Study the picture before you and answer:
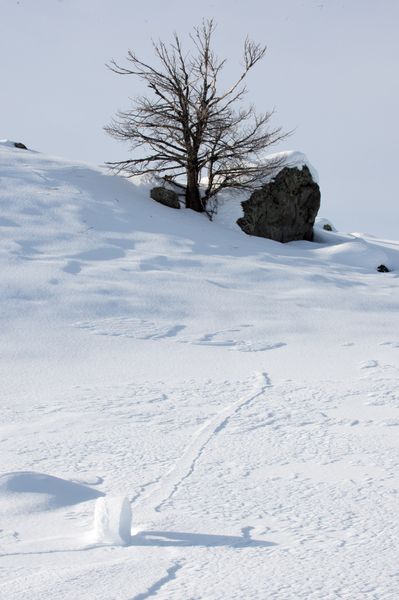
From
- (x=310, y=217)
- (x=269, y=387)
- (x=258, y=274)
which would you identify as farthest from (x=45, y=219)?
(x=269, y=387)

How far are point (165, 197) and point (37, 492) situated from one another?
12192 millimetres

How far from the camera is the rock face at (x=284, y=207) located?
15781 millimetres

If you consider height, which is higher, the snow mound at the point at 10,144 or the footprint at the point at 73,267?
the snow mound at the point at 10,144

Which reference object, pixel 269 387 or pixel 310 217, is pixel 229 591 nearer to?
pixel 269 387

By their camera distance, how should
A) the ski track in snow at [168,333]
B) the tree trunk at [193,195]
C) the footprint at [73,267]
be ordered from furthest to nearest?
the tree trunk at [193,195] < the footprint at [73,267] < the ski track in snow at [168,333]

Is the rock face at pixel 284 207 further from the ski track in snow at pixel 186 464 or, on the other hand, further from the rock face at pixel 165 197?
the ski track in snow at pixel 186 464

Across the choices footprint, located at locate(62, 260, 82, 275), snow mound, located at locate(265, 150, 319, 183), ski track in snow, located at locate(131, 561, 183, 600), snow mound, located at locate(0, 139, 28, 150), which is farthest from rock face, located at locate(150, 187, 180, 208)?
ski track in snow, located at locate(131, 561, 183, 600)

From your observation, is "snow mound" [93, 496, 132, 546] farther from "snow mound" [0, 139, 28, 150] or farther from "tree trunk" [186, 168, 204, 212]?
"snow mound" [0, 139, 28, 150]

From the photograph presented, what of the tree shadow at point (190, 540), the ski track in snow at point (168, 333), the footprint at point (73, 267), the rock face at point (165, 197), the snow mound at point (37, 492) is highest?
the rock face at point (165, 197)

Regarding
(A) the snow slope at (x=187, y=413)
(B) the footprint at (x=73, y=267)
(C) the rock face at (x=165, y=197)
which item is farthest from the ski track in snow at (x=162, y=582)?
(C) the rock face at (x=165, y=197)

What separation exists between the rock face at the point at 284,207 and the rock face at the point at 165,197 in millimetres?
1406

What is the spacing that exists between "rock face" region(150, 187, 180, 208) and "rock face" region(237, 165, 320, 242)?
1406mm

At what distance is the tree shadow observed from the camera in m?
3.21

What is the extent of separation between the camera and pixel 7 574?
2.95 m
